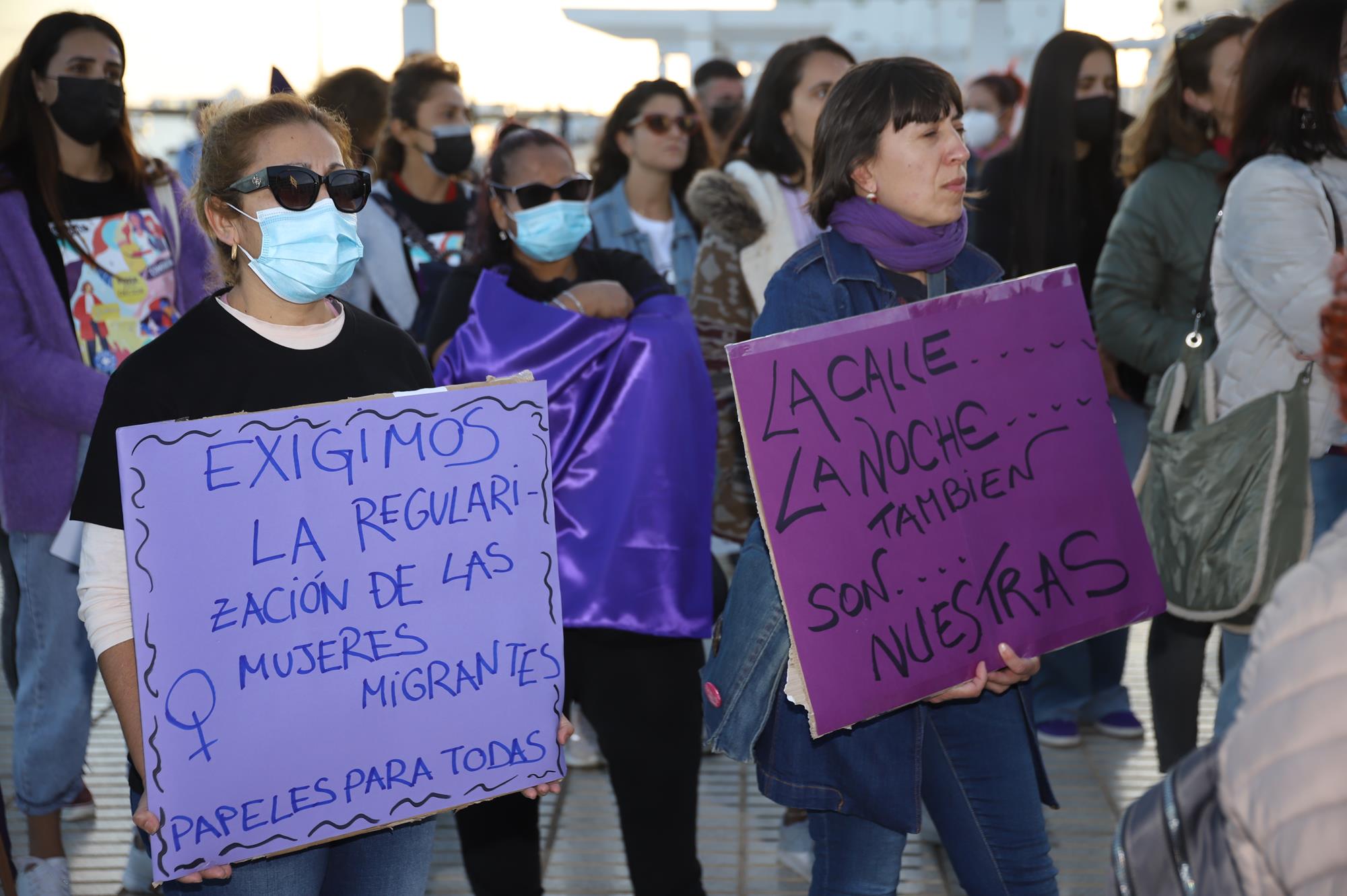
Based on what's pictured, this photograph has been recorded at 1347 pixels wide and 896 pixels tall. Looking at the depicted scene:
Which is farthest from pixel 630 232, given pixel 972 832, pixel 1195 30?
pixel 972 832

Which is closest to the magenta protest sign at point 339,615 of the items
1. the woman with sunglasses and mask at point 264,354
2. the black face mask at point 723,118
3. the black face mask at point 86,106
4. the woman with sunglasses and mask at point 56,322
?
the woman with sunglasses and mask at point 264,354

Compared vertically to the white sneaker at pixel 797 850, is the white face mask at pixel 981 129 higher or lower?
higher

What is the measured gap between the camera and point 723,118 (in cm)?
648

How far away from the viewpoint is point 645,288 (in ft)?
10.4

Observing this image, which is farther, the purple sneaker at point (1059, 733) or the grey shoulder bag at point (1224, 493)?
the purple sneaker at point (1059, 733)

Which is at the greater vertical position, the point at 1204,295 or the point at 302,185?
the point at 302,185

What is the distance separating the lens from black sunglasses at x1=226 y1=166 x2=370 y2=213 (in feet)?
7.24

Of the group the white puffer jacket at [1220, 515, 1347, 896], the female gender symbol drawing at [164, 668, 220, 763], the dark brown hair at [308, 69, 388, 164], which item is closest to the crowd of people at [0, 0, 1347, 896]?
the white puffer jacket at [1220, 515, 1347, 896]

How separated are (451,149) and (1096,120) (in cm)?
230

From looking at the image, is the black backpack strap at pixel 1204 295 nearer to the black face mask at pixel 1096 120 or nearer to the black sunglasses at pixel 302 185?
the black face mask at pixel 1096 120

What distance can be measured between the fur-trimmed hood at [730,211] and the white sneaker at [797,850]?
1708 mm

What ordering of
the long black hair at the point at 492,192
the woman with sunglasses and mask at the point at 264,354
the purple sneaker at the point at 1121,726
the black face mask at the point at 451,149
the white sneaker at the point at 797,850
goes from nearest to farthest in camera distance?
1. the woman with sunglasses and mask at the point at 264,354
2. the long black hair at the point at 492,192
3. the white sneaker at the point at 797,850
4. the purple sneaker at the point at 1121,726
5. the black face mask at the point at 451,149

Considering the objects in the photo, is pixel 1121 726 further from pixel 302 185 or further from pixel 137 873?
pixel 302 185

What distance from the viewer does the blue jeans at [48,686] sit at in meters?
3.54
